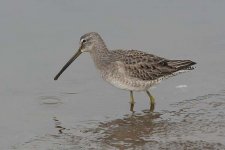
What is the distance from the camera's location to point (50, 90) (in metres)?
9.52

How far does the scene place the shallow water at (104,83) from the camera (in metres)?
7.86

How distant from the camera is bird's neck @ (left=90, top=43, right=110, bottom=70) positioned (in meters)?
9.19

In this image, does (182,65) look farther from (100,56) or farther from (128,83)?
(100,56)

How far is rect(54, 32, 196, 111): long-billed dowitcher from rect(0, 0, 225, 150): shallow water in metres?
0.29

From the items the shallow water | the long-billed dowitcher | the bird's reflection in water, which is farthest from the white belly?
Result: the bird's reflection in water

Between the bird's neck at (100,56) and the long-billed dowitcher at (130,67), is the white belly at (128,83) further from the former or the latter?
the bird's neck at (100,56)

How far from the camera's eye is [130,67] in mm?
9078

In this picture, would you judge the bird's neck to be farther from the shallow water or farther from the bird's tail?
the bird's tail

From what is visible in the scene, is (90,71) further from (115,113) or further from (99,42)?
(115,113)

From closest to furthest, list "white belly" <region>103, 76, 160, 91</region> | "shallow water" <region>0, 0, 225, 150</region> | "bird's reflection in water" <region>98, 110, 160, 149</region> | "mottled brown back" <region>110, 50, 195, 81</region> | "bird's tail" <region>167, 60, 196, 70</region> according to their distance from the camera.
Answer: "bird's reflection in water" <region>98, 110, 160, 149</region> < "shallow water" <region>0, 0, 225, 150</region> < "white belly" <region>103, 76, 160, 91</region> < "mottled brown back" <region>110, 50, 195, 81</region> < "bird's tail" <region>167, 60, 196, 70</region>

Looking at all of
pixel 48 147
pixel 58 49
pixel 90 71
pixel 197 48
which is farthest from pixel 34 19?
pixel 48 147

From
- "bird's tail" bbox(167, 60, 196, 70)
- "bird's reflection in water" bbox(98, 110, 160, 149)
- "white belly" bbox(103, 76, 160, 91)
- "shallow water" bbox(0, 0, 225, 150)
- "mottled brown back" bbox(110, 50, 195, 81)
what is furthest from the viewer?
"bird's tail" bbox(167, 60, 196, 70)

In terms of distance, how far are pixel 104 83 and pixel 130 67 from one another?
0.83m

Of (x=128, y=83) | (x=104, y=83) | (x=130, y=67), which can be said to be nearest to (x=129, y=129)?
(x=128, y=83)
